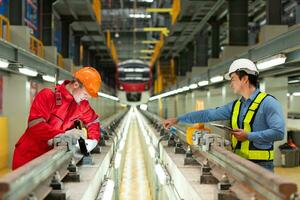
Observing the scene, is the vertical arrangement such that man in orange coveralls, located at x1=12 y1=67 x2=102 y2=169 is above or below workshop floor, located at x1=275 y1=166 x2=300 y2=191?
above

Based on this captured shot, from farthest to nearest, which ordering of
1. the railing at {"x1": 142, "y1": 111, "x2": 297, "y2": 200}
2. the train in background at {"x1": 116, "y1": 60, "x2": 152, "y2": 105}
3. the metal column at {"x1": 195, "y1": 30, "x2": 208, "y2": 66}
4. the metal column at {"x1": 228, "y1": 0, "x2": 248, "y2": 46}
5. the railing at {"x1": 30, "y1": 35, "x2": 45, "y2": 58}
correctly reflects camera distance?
the train in background at {"x1": 116, "y1": 60, "x2": 152, "y2": 105}, the metal column at {"x1": 195, "y1": 30, "x2": 208, "y2": 66}, the metal column at {"x1": 228, "y1": 0, "x2": 248, "y2": 46}, the railing at {"x1": 30, "y1": 35, "x2": 45, "y2": 58}, the railing at {"x1": 142, "y1": 111, "x2": 297, "y2": 200}

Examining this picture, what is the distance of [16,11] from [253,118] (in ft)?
24.3

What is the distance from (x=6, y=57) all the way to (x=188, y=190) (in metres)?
3.95

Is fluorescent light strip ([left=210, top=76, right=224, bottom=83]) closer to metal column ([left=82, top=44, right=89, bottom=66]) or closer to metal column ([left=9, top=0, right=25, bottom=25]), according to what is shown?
metal column ([left=9, top=0, right=25, bottom=25])

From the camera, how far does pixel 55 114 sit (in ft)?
12.8

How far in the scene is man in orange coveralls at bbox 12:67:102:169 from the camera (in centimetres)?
365

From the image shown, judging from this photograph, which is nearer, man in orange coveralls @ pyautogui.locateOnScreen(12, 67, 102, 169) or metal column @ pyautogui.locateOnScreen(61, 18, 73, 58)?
man in orange coveralls @ pyautogui.locateOnScreen(12, 67, 102, 169)

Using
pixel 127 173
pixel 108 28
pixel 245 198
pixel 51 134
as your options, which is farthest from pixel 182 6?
pixel 108 28

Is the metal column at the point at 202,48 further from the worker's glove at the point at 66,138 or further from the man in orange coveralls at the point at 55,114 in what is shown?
the worker's glove at the point at 66,138

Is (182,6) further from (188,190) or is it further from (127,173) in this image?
(188,190)

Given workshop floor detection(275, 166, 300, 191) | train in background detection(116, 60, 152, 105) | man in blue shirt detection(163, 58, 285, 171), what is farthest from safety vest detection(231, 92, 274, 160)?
train in background detection(116, 60, 152, 105)

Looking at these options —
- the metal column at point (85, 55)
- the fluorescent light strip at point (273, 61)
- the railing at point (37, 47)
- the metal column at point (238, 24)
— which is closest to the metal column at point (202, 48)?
the metal column at point (238, 24)

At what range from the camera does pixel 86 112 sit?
4.41m

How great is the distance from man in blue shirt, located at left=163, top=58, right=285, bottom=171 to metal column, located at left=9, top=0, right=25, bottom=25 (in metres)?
7.08
